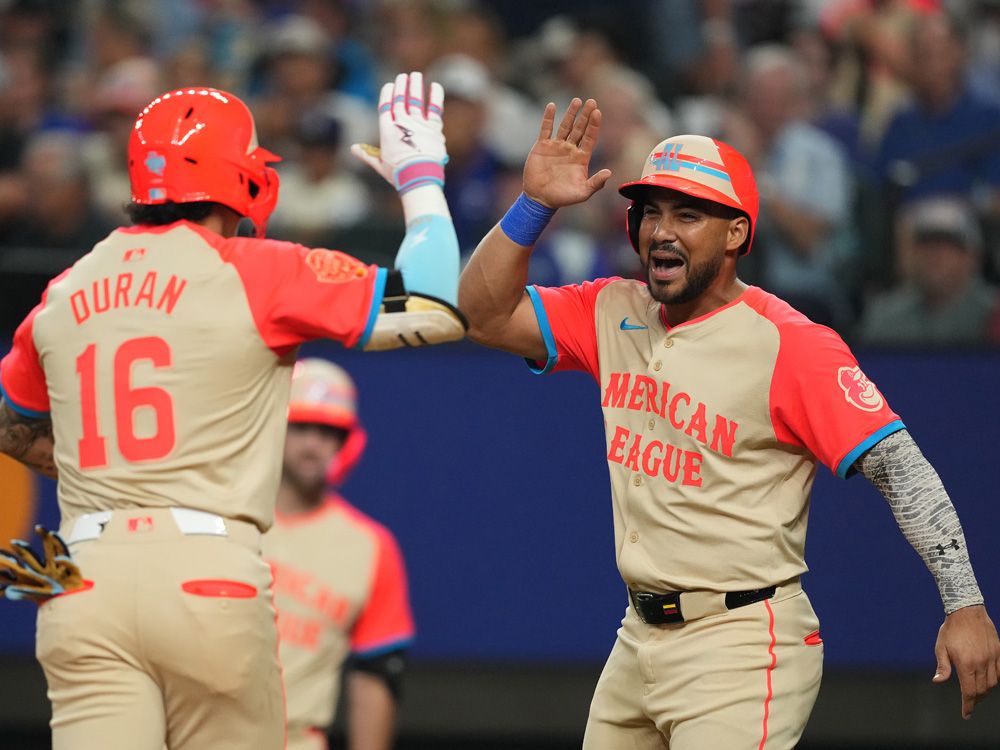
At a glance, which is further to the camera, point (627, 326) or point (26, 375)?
point (627, 326)

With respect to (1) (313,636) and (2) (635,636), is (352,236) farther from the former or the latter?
(2) (635,636)

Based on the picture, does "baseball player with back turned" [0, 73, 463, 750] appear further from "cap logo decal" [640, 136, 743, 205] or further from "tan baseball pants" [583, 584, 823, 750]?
"tan baseball pants" [583, 584, 823, 750]

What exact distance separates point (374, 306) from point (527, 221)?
680 mm

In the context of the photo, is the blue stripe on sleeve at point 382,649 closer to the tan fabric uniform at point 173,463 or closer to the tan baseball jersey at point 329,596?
the tan baseball jersey at point 329,596

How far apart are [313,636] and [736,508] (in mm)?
2087

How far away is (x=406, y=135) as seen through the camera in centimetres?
409

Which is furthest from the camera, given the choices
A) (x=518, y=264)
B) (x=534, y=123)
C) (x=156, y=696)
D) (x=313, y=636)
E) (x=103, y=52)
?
(x=103, y=52)

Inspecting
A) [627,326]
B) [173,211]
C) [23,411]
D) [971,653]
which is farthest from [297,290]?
[971,653]

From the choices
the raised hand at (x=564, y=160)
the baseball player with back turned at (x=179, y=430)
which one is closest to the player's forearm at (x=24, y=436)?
the baseball player with back turned at (x=179, y=430)

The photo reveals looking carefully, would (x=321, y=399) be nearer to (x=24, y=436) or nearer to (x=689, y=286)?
(x=24, y=436)

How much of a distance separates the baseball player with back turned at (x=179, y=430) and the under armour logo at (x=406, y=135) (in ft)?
1.00

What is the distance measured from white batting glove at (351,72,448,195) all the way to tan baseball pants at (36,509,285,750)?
40.8 inches

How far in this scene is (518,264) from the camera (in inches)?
168

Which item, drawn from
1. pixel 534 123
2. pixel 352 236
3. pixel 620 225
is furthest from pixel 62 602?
pixel 534 123
